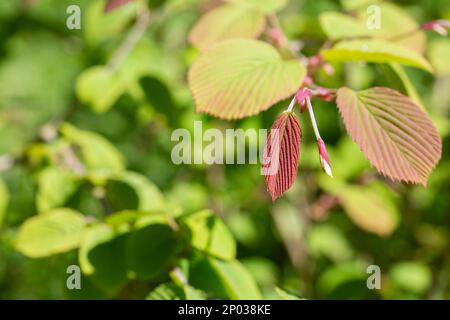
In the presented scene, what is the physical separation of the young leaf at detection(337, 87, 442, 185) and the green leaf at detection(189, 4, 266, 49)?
24cm

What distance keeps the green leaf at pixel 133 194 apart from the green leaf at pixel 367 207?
1.40 ft

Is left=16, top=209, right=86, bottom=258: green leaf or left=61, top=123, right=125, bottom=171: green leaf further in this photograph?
left=61, top=123, right=125, bottom=171: green leaf

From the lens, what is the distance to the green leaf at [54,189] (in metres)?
0.93

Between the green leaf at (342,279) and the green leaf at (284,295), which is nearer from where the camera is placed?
the green leaf at (284,295)

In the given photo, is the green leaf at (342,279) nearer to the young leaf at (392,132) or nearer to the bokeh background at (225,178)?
the bokeh background at (225,178)

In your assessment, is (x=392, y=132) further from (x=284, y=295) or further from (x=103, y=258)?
(x=103, y=258)

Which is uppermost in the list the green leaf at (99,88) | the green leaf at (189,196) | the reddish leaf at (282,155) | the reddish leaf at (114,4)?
the reddish leaf at (114,4)

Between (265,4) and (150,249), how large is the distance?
1.35 ft

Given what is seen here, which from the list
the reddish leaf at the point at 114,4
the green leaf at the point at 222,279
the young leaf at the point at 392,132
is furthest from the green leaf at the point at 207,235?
the reddish leaf at the point at 114,4

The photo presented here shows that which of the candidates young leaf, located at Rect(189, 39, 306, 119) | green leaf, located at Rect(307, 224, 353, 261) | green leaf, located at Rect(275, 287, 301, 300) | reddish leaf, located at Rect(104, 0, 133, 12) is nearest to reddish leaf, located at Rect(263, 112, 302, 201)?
young leaf, located at Rect(189, 39, 306, 119)

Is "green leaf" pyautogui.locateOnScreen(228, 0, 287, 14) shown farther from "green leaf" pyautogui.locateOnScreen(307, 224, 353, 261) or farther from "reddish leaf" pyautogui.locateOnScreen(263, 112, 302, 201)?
"green leaf" pyautogui.locateOnScreen(307, 224, 353, 261)

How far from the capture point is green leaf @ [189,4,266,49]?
2.83 feet

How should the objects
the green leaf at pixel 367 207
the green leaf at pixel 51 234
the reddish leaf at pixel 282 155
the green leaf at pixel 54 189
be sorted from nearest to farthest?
the reddish leaf at pixel 282 155
the green leaf at pixel 51 234
the green leaf at pixel 54 189
the green leaf at pixel 367 207

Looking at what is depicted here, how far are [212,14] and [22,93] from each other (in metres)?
1.32
